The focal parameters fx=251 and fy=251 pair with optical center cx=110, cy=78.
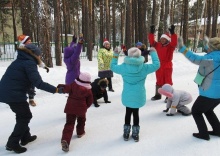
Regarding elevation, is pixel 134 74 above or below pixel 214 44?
below

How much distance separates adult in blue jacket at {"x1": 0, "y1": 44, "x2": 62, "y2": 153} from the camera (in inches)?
144

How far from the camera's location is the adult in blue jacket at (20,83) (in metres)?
3.66

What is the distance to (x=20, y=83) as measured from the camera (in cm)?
372

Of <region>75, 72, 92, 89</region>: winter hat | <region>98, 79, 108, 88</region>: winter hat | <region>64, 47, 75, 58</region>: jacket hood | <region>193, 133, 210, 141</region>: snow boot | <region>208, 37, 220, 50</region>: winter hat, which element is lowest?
<region>193, 133, 210, 141</region>: snow boot

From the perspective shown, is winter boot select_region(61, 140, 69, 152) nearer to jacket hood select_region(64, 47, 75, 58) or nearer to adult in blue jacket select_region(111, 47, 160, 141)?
adult in blue jacket select_region(111, 47, 160, 141)

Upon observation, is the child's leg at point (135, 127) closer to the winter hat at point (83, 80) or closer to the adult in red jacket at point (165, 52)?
the winter hat at point (83, 80)

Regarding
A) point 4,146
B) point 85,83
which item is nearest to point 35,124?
point 4,146

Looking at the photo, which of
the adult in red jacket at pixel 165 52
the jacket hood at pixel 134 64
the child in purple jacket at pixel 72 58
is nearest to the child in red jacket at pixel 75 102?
the jacket hood at pixel 134 64

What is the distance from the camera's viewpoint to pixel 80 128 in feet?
14.4

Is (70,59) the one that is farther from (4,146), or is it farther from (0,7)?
(0,7)

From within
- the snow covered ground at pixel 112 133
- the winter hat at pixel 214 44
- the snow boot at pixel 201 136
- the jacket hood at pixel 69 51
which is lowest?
the snow covered ground at pixel 112 133

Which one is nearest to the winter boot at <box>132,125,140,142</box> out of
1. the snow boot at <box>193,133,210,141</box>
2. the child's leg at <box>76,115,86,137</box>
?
the child's leg at <box>76,115,86,137</box>

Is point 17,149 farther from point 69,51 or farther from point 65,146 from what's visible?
point 69,51

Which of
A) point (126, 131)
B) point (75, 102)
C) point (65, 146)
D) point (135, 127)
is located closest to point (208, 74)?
point (135, 127)
